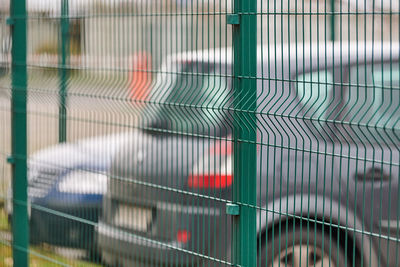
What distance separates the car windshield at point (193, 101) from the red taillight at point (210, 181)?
9.5 inches

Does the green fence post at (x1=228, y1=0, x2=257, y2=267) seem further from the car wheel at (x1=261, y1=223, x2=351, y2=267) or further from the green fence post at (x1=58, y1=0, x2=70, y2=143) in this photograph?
the green fence post at (x1=58, y1=0, x2=70, y2=143)

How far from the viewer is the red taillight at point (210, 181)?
14.4ft

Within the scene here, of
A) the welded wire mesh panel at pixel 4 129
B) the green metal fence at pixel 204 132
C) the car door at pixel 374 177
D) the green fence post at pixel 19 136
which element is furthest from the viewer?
the welded wire mesh panel at pixel 4 129

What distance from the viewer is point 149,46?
15.6ft

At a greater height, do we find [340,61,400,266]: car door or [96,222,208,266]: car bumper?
[340,61,400,266]: car door

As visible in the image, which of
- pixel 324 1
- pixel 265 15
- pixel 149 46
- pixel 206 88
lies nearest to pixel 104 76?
pixel 149 46

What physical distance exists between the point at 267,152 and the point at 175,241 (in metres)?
0.91

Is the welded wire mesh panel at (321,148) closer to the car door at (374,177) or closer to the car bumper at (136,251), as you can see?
the car door at (374,177)

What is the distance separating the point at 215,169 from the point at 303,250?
0.71 m

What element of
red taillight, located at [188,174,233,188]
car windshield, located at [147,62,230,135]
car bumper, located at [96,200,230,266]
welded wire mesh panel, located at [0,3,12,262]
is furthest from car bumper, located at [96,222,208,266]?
welded wire mesh panel, located at [0,3,12,262]

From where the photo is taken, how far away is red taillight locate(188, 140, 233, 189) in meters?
4.34

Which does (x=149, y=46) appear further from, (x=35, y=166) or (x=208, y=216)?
(x=35, y=166)

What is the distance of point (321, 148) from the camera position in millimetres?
4242

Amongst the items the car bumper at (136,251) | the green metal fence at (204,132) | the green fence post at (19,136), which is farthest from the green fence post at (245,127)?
the green fence post at (19,136)
